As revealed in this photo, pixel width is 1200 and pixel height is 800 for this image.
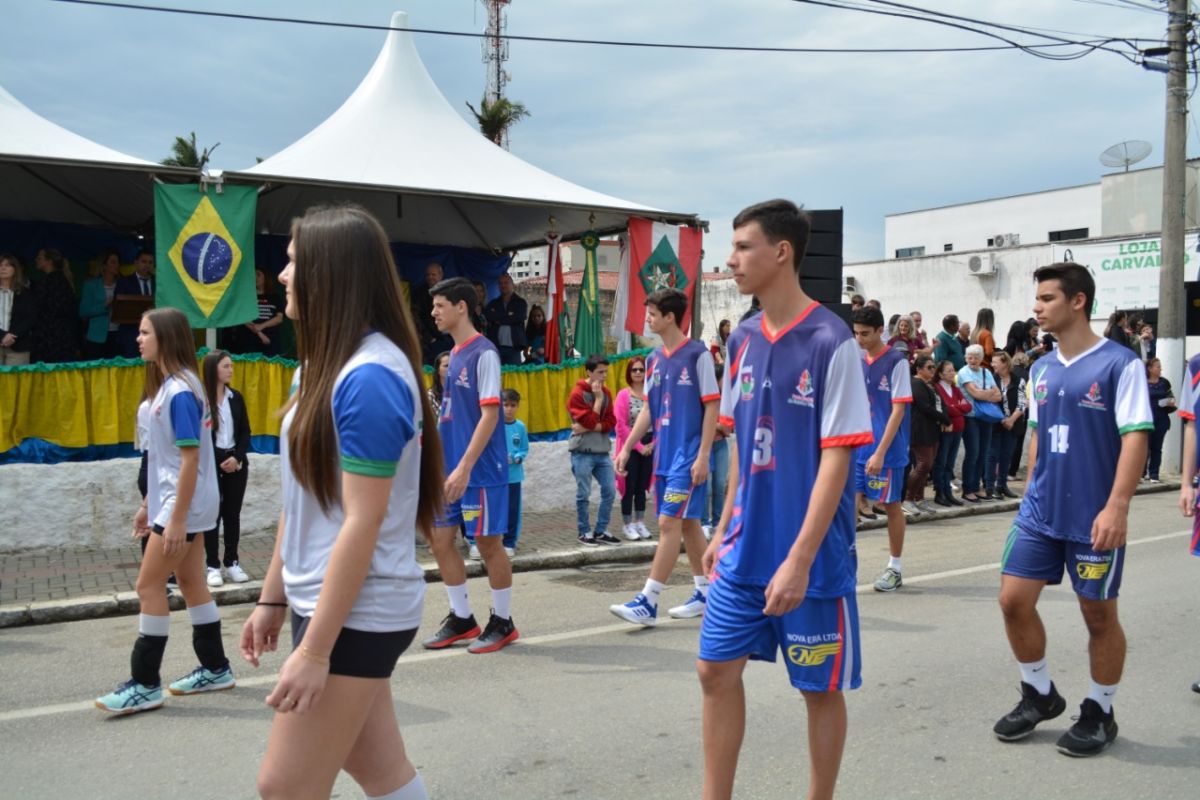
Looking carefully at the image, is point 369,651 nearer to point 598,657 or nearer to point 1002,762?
point 1002,762

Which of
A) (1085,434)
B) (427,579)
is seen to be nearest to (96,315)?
(427,579)

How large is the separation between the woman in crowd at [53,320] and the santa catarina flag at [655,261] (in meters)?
6.39

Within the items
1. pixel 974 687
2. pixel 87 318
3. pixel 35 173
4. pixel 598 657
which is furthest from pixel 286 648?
pixel 35 173

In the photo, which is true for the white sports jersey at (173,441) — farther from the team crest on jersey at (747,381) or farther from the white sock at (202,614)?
the team crest on jersey at (747,381)

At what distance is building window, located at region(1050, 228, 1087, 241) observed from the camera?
140ft

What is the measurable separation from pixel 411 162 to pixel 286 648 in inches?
296

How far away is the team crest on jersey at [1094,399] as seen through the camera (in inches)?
180

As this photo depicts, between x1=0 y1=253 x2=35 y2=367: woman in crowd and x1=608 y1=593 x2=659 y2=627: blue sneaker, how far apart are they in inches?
282

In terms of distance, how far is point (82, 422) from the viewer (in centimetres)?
1013

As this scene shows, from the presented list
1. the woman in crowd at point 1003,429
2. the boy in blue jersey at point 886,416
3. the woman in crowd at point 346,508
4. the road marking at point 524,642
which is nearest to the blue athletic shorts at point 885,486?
the boy in blue jersey at point 886,416

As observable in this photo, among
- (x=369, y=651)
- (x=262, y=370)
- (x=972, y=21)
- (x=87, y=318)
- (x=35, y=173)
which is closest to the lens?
(x=369, y=651)

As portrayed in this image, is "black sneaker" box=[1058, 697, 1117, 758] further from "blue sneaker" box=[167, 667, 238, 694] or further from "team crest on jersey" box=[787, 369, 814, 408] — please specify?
"blue sneaker" box=[167, 667, 238, 694]

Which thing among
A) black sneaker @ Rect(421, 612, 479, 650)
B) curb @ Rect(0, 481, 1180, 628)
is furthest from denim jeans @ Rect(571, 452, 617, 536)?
black sneaker @ Rect(421, 612, 479, 650)

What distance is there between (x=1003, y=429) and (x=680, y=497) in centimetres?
880
